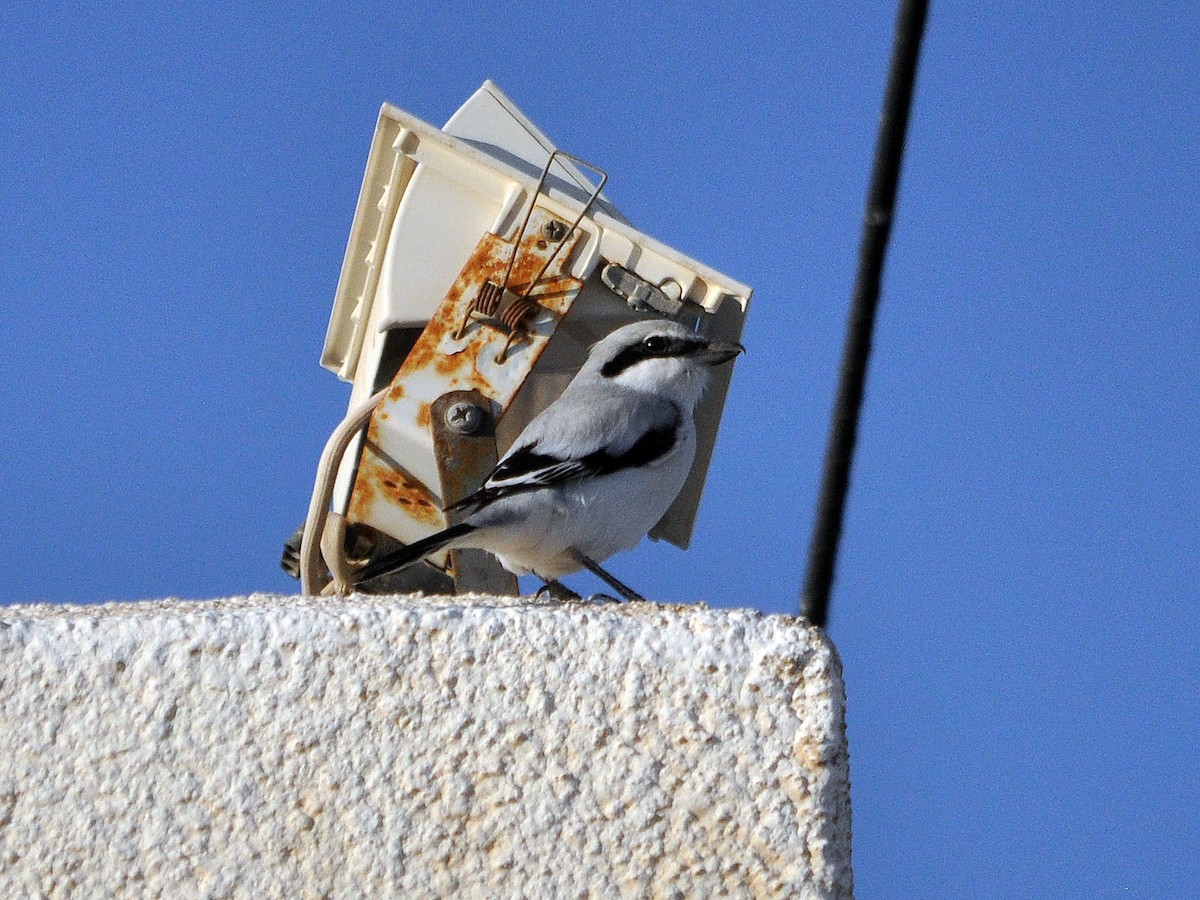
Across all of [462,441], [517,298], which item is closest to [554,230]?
[517,298]

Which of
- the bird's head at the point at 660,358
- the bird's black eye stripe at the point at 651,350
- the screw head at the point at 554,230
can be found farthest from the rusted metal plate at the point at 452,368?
the bird's black eye stripe at the point at 651,350

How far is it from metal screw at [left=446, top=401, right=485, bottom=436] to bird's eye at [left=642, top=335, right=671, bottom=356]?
733 mm

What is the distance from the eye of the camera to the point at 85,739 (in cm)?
176

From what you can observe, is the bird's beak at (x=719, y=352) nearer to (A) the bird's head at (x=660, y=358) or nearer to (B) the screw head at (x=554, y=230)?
(A) the bird's head at (x=660, y=358)

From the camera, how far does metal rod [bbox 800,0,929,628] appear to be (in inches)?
64.1

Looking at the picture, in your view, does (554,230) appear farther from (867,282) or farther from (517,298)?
(867,282)

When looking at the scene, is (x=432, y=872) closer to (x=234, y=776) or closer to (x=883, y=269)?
(x=234, y=776)

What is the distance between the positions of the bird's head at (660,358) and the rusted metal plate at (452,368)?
30 centimetres

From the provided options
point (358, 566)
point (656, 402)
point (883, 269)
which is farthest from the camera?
point (656, 402)

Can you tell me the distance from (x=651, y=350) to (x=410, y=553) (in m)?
1.07

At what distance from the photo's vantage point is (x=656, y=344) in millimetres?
4039

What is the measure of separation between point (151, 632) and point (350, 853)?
1.18 ft

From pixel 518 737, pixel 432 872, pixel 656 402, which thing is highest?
pixel 656 402

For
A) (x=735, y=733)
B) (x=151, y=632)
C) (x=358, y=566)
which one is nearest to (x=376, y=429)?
(x=358, y=566)
